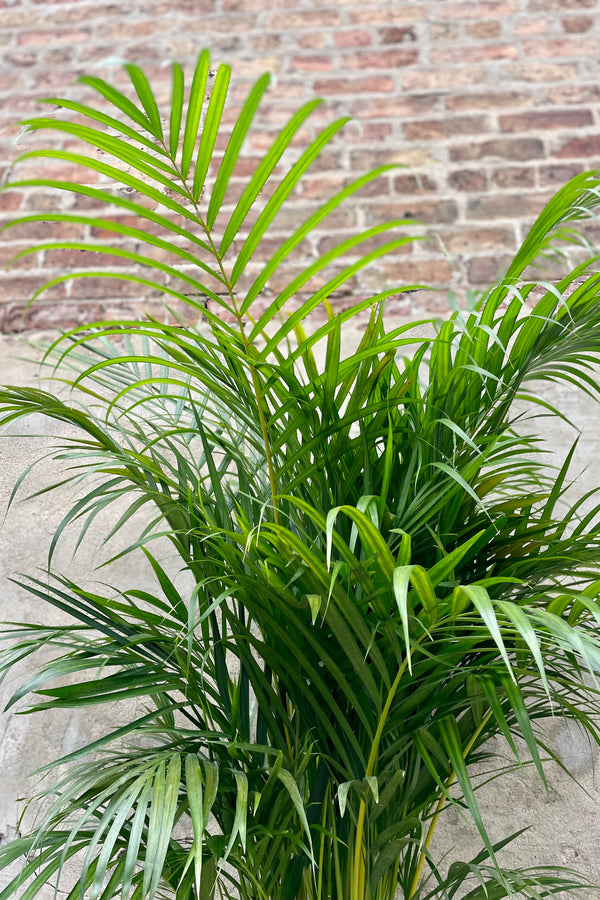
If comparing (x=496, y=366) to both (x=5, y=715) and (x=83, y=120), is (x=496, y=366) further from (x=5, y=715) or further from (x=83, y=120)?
(x=83, y=120)

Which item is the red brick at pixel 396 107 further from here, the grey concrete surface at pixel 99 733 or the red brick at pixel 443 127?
the grey concrete surface at pixel 99 733

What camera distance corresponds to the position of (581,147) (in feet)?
7.20

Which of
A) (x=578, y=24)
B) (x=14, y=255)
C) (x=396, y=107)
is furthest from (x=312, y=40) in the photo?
(x=14, y=255)

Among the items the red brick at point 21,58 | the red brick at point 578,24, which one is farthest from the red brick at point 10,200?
the red brick at point 578,24

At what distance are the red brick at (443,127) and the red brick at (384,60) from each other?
0.19 m

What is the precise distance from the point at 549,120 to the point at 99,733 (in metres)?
1.73

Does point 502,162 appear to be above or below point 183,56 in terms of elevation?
below

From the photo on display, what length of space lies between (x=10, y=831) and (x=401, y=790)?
837 mm

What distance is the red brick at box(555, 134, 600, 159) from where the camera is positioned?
2.19 m

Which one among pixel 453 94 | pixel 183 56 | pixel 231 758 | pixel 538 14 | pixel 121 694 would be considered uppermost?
pixel 183 56

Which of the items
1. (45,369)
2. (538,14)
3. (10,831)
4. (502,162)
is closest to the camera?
(10,831)

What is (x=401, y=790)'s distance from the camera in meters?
1.14

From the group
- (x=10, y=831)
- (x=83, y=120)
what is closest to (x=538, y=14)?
(x=83, y=120)

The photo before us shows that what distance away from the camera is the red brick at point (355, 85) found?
7.54ft
